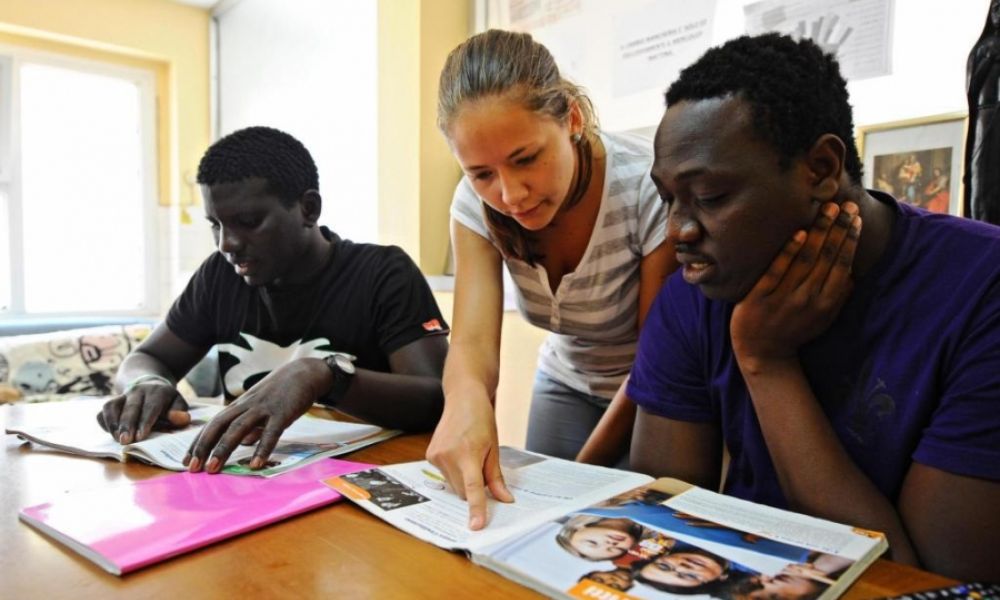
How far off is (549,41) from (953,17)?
117cm

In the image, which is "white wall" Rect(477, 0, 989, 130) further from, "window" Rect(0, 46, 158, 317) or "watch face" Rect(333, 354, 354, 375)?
"window" Rect(0, 46, 158, 317)

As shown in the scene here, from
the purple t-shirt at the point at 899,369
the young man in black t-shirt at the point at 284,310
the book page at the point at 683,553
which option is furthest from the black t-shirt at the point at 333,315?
the book page at the point at 683,553

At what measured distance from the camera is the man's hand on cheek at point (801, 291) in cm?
71

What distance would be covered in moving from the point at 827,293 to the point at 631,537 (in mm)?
335

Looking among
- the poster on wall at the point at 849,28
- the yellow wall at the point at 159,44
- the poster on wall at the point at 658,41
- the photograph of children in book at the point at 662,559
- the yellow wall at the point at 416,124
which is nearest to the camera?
the photograph of children in book at the point at 662,559

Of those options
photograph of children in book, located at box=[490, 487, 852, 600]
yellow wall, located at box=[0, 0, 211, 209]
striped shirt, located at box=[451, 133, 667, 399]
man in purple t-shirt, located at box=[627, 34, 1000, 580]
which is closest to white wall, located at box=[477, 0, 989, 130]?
striped shirt, located at box=[451, 133, 667, 399]

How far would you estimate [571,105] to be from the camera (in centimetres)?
102

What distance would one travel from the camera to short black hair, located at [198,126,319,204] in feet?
4.30

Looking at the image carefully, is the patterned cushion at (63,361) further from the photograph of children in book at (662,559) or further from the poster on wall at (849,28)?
the poster on wall at (849,28)

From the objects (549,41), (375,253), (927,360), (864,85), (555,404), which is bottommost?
(555,404)

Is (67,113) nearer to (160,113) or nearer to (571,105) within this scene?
(160,113)

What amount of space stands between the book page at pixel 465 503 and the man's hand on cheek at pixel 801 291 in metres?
0.21

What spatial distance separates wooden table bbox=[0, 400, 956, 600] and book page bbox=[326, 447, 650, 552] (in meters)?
0.02

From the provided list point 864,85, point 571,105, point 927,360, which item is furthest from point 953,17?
point 927,360
